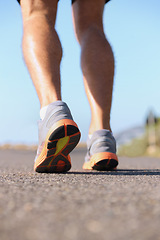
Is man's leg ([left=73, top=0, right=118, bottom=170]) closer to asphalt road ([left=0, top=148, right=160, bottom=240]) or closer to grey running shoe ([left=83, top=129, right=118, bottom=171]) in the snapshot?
grey running shoe ([left=83, top=129, right=118, bottom=171])

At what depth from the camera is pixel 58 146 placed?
1.37 meters

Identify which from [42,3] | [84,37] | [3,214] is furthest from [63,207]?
[84,37]

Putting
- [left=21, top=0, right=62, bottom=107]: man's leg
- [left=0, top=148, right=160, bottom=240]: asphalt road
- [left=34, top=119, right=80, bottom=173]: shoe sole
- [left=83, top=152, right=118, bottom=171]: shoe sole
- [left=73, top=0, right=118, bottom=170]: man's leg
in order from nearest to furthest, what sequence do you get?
[left=0, top=148, right=160, bottom=240]: asphalt road < [left=34, top=119, right=80, bottom=173]: shoe sole < [left=21, top=0, right=62, bottom=107]: man's leg < [left=83, top=152, right=118, bottom=171]: shoe sole < [left=73, top=0, right=118, bottom=170]: man's leg

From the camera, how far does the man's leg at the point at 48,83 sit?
1.34 metres

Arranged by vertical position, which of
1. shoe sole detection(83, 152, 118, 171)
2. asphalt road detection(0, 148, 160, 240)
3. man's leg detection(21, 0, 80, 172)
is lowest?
asphalt road detection(0, 148, 160, 240)

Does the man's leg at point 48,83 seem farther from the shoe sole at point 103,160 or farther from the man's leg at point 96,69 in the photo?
the man's leg at point 96,69

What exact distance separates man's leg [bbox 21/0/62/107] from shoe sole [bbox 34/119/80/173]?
22 centimetres

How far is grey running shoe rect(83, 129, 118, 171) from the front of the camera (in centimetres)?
167

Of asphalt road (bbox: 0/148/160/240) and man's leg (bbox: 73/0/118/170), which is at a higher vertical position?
man's leg (bbox: 73/0/118/170)

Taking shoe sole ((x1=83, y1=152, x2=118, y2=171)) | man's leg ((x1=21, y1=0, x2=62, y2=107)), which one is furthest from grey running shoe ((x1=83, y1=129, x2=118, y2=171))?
man's leg ((x1=21, y1=0, x2=62, y2=107))

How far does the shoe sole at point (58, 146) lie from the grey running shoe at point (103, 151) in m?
0.22

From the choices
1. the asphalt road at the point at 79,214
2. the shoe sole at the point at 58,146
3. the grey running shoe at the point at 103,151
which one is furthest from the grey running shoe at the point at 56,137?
the asphalt road at the point at 79,214

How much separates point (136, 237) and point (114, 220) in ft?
0.31

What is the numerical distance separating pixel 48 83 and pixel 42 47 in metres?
0.21
